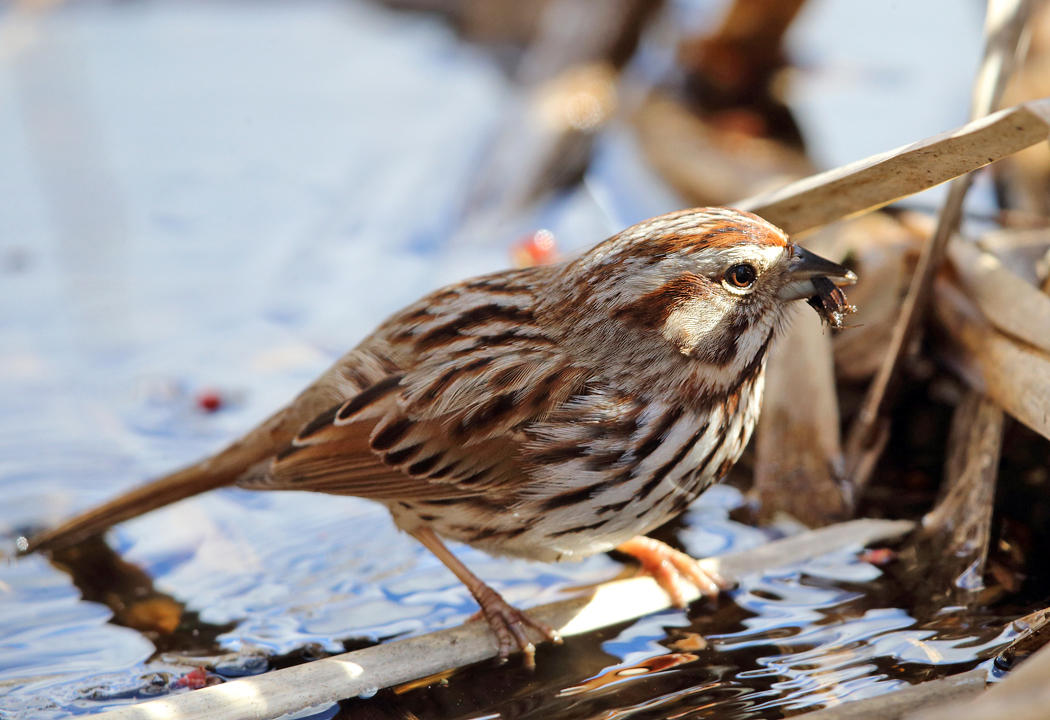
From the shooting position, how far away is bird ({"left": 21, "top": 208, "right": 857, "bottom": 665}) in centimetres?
319

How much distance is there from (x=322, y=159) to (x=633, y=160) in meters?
1.64

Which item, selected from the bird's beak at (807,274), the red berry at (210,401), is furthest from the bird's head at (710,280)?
the red berry at (210,401)

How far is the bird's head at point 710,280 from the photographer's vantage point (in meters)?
3.13

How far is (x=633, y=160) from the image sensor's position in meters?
6.29

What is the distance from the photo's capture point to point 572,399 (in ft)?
10.8

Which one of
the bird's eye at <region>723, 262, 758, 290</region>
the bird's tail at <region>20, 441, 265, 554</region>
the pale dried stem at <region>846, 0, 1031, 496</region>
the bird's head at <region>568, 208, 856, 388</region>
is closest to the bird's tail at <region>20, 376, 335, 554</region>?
the bird's tail at <region>20, 441, 265, 554</region>

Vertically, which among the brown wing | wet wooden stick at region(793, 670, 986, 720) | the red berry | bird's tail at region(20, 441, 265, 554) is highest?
the red berry

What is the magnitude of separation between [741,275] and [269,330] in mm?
2754

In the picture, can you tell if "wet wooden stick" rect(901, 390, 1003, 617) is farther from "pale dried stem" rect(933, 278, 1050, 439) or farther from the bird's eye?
the bird's eye

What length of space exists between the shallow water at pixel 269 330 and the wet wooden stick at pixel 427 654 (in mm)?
68

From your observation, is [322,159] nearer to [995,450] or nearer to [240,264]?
[240,264]

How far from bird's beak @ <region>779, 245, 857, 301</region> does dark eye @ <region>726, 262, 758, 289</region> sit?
93 mm

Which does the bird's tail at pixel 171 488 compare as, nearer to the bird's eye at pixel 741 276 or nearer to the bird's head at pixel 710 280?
the bird's head at pixel 710 280

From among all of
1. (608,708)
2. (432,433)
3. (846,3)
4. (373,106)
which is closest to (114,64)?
(373,106)
